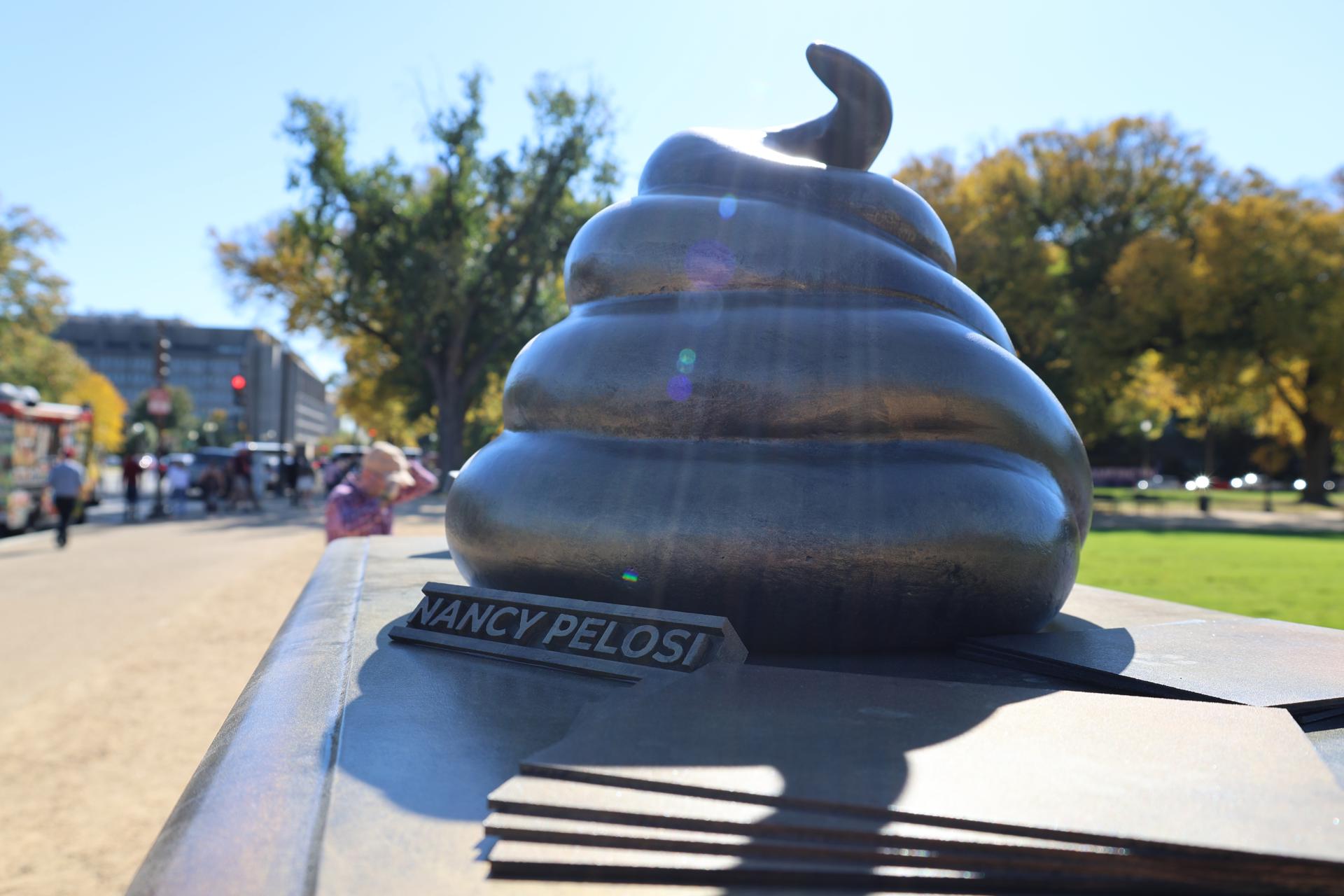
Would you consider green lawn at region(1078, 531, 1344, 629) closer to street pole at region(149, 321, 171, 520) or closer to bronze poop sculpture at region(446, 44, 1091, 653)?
bronze poop sculpture at region(446, 44, 1091, 653)

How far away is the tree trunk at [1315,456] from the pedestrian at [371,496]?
37598 mm

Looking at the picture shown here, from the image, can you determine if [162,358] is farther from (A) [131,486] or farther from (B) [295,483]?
(B) [295,483]

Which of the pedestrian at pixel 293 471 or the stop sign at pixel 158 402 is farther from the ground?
the stop sign at pixel 158 402

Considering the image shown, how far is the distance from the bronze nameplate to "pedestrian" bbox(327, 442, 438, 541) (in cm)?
356

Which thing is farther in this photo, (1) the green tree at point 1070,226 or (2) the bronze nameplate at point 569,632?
(1) the green tree at point 1070,226

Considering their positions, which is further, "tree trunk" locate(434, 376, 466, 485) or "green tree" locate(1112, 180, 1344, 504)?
"green tree" locate(1112, 180, 1344, 504)

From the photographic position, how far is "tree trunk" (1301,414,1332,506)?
3634 cm

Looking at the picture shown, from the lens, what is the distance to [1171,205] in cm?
3600

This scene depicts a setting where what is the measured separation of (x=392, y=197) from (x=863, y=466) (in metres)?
28.1

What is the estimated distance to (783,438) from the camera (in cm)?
349

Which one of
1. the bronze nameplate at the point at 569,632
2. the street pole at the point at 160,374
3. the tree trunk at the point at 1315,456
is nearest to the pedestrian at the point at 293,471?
the street pole at the point at 160,374

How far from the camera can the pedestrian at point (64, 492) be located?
17.0 meters

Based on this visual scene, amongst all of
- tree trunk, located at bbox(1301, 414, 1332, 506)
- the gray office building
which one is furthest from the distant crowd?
the gray office building

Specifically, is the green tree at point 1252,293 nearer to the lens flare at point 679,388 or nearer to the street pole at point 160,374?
the street pole at point 160,374
